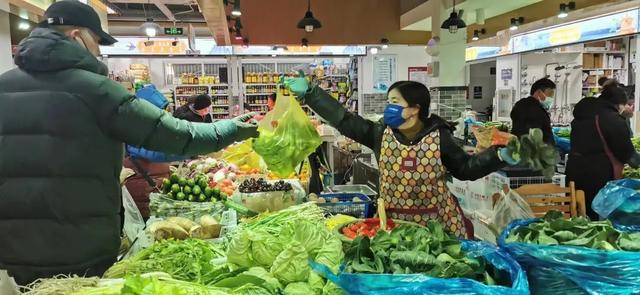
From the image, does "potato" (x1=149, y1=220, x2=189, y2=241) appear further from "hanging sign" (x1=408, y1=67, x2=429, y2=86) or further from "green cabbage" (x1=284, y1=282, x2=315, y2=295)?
"hanging sign" (x1=408, y1=67, x2=429, y2=86)

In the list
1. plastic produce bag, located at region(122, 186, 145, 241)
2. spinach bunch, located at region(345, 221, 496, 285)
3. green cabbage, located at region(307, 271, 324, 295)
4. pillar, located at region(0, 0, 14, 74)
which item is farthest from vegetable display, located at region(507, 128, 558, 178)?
pillar, located at region(0, 0, 14, 74)

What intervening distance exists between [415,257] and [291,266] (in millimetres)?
420

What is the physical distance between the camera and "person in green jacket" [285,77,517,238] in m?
3.01

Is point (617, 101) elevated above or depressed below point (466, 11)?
below

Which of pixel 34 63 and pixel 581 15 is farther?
pixel 581 15

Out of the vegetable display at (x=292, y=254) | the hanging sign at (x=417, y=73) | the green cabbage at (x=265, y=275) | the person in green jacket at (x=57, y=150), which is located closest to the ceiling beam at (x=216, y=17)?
the person in green jacket at (x=57, y=150)

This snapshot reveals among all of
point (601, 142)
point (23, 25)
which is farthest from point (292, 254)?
point (23, 25)

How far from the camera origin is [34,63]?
6.31ft

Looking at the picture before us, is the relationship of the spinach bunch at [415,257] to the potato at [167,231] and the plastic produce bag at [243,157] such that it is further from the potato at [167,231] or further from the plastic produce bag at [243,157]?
the plastic produce bag at [243,157]

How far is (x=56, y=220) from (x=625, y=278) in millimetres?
2097

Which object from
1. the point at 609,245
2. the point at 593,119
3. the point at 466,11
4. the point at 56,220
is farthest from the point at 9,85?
the point at 466,11

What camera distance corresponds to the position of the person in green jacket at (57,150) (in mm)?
1919

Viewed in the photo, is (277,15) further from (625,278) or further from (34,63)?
(625,278)

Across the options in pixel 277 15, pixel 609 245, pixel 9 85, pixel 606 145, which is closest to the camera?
pixel 609 245
